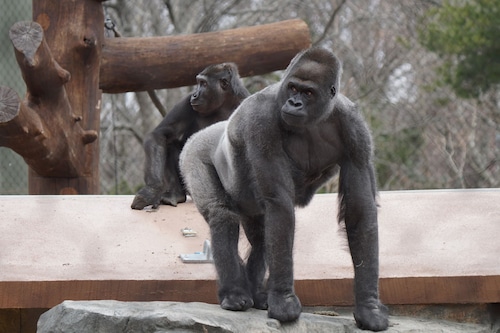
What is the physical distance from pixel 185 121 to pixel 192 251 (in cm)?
159

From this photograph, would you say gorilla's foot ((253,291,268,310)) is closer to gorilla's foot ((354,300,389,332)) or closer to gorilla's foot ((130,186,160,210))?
gorilla's foot ((354,300,389,332))

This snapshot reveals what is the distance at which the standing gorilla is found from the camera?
5.08m

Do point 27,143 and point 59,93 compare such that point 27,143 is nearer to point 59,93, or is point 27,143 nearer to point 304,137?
point 59,93

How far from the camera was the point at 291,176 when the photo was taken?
9.74 ft

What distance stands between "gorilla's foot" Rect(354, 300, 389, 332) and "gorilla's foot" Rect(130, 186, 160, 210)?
1988 mm

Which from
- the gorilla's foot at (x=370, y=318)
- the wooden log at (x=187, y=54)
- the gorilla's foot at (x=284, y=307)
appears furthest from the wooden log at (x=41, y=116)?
the gorilla's foot at (x=370, y=318)

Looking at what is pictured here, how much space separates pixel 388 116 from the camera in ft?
27.1

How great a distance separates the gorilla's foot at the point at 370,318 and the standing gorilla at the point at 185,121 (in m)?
2.15

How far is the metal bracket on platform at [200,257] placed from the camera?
11.9ft

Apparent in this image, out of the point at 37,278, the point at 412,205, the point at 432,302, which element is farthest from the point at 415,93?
the point at 37,278

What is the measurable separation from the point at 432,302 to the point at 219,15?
546cm

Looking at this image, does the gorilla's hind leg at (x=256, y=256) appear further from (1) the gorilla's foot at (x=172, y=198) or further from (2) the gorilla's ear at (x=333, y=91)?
(1) the gorilla's foot at (x=172, y=198)

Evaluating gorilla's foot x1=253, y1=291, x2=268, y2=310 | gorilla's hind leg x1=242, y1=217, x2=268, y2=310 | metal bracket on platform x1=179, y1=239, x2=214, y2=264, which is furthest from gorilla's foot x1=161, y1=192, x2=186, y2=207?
gorilla's foot x1=253, y1=291, x2=268, y2=310

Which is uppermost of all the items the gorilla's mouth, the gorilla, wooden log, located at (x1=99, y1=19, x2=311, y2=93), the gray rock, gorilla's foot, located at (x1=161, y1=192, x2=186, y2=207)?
the gorilla's mouth
